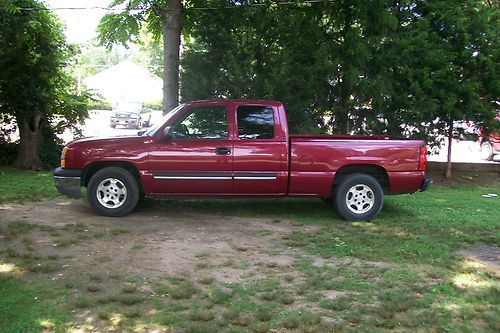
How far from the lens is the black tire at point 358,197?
25.2ft

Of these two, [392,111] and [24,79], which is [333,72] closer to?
[392,111]

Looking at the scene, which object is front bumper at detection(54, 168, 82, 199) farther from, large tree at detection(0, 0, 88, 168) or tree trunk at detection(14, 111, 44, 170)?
tree trunk at detection(14, 111, 44, 170)

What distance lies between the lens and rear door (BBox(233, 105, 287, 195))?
750cm

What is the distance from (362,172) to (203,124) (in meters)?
2.51

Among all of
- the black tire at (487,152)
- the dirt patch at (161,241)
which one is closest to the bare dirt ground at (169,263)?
the dirt patch at (161,241)

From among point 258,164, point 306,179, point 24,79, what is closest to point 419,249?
point 306,179

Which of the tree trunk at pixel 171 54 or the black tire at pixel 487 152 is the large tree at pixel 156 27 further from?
the black tire at pixel 487 152

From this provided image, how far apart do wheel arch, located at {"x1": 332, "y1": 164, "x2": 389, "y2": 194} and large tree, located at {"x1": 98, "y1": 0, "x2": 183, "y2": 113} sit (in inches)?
190

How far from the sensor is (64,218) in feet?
24.3

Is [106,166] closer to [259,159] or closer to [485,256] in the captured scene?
[259,159]

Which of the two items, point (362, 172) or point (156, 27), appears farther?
point (156, 27)

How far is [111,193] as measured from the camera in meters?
7.56

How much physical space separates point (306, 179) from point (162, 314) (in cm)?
395

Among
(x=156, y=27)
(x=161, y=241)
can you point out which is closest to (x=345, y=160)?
(x=161, y=241)
